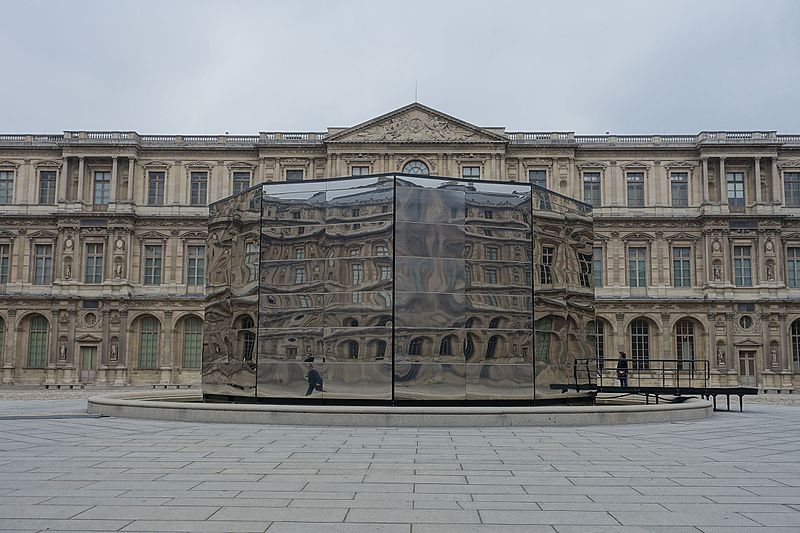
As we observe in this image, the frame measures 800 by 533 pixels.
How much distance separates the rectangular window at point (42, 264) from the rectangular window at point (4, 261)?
1.77 meters

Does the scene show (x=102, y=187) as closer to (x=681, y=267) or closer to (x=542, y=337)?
(x=681, y=267)

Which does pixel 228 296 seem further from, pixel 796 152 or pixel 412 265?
pixel 796 152

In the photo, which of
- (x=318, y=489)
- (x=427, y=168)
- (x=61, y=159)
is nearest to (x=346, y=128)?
(x=427, y=168)

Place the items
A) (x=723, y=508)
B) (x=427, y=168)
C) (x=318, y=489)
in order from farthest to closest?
(x=427, y=168)
(x=318, y=489)
(x=723, y=508)

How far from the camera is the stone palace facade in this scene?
1975 inches

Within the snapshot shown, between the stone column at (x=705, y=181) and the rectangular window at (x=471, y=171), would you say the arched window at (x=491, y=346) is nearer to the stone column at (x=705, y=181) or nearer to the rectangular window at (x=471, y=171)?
the rectangular window at (x=471, y=171)

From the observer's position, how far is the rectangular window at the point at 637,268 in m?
51.5

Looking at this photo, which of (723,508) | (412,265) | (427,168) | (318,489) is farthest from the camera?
(427,168)

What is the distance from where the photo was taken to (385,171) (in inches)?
2023

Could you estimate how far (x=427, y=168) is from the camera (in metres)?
51.4

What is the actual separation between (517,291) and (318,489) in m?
10.1

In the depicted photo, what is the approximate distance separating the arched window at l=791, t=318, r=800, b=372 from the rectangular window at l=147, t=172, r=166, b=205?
41939 millimetres

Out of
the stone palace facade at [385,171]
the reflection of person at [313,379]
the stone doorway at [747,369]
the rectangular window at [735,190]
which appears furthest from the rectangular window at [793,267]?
the reflection of person at [313,379]

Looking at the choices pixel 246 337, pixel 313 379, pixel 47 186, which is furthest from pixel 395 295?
pixel 47 186
